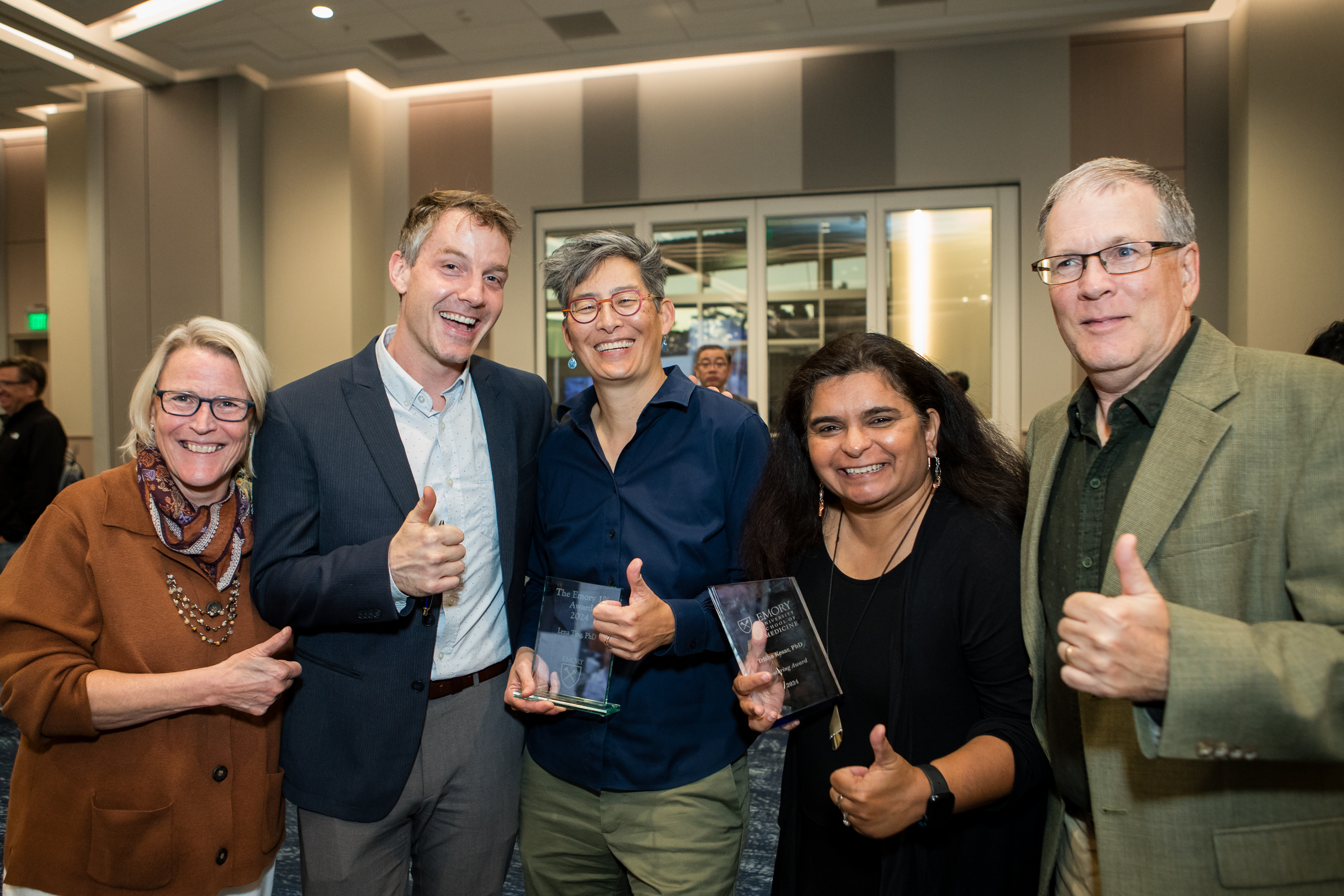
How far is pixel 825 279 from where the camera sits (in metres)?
6.93

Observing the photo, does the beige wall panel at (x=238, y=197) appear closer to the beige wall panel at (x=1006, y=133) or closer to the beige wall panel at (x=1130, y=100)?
the beige wall panel at (x=1006, y=133)

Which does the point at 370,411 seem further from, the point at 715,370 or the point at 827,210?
the point at 827,210

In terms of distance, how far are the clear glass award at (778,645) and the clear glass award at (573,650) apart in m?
0.26

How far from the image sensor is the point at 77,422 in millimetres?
7855

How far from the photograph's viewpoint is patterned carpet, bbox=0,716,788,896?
9.02 feet

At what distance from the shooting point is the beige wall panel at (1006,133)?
20.2 feet

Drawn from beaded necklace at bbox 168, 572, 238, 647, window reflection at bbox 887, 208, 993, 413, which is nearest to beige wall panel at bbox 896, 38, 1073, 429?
window reflection at bbox 887, 208, 993, 413

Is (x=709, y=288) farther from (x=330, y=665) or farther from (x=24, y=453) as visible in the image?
(x=330, y=665)

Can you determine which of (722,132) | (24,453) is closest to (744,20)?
(722,132)

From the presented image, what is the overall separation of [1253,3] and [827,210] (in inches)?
124

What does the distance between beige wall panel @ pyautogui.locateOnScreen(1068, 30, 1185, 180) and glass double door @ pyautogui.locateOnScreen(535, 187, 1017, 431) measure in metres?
0.73

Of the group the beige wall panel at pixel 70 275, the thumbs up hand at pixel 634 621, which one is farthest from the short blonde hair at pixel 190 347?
the beige wall panel at pixel 70 275

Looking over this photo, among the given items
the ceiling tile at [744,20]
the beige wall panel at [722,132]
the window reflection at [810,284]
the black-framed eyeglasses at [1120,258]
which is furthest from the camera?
the window reflection at [810,284]

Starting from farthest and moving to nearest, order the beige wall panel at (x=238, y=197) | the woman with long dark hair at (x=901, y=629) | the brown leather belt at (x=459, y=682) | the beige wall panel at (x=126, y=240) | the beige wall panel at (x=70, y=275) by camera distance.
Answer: the beige wall panel at (x=70, y=275), the beige wall panel at (x=126, y=240), the beige wall panel at (x=238, y=197), the brown leather belt at (x=459, y=682), the woman with long dark hair at (x=901, y=629)
